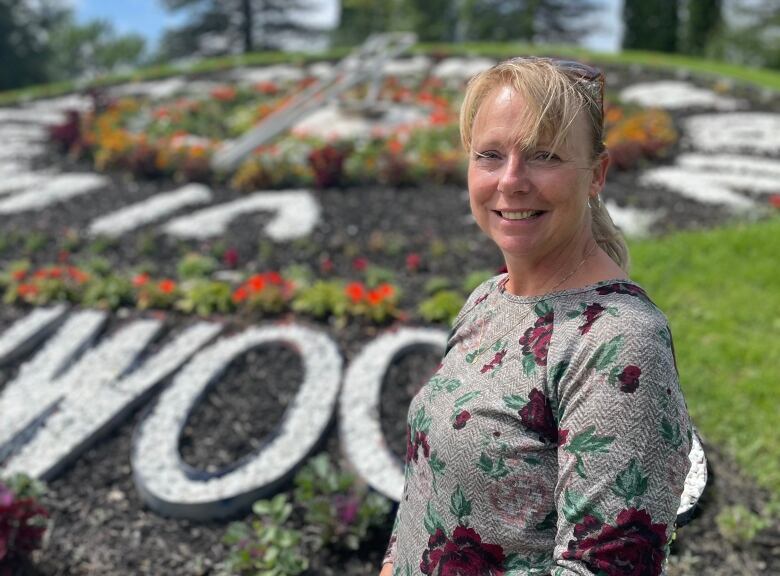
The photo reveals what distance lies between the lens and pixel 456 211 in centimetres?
642

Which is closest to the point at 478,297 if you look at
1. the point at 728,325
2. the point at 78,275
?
the point at 728,325

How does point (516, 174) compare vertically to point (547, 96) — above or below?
below

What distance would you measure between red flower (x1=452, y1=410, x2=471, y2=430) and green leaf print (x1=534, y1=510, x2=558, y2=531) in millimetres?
195

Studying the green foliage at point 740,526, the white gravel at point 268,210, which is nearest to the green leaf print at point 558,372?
the green foliage at point 740,526

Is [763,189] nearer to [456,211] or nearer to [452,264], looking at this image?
[456,211]

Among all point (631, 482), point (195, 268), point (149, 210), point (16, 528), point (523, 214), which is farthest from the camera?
point (149, 210)

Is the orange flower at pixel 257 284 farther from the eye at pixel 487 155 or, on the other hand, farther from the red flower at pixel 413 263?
the eye at pixel 487 155

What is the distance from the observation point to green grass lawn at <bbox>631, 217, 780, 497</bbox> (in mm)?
3373

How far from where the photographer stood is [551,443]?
1.16 m

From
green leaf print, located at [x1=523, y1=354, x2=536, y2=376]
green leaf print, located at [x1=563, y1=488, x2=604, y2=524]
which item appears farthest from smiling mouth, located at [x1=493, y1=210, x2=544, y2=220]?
green leaf print, located at [x1=563, y1=488, x2=604, y2=524]

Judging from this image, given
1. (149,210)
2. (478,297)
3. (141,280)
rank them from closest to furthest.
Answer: (478,297) → (141,280) → (149,210)

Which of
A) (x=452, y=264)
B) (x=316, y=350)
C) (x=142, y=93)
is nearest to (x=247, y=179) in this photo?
(x=452, y=264)

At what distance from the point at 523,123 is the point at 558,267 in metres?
0.26

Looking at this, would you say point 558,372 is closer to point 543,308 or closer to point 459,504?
point 543,308
